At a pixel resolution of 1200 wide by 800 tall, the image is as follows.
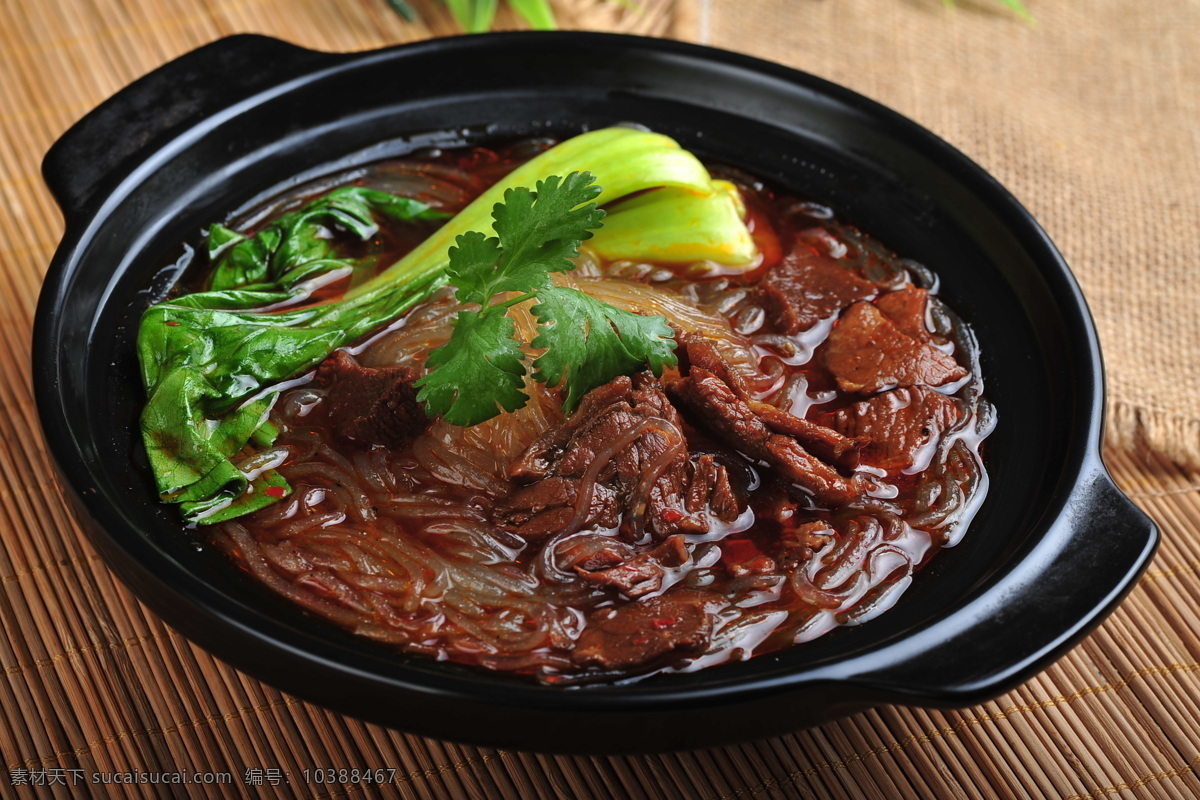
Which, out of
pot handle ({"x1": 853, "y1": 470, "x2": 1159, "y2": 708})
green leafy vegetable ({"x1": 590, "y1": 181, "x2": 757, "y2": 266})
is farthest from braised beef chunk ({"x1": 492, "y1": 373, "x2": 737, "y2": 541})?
green leafy vegetable ({"x1": 590, "y1": 181, "x2": 757, "y2": 266})

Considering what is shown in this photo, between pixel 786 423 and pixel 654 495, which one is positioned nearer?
pixel 654 495

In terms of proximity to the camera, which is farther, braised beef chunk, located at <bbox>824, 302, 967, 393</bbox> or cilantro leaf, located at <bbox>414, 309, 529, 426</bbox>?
braised beef chunk, located at <bbox>824, 302, 967, 393</bbox>

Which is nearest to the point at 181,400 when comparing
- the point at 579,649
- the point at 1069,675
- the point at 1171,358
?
the point at 579,649

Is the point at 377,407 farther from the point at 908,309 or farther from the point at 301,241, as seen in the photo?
the point at 908,309

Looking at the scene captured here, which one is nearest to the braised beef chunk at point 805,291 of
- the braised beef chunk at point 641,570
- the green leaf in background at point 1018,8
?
the braised beef chunk at point 641,570

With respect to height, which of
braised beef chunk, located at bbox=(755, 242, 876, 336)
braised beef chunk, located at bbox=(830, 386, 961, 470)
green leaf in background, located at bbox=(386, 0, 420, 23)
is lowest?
braised beef chunk, located at bbox=(830, 386, 961, 470)

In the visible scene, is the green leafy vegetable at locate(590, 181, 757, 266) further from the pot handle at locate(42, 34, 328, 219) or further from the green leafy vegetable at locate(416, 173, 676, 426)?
the pot handle at locate(42, 34, 328, 219)

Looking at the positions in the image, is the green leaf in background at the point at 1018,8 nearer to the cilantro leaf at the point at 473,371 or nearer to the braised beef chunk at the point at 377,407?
the cilantro leaf at the point at 473,371

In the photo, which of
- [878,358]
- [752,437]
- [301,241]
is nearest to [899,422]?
[878,358]

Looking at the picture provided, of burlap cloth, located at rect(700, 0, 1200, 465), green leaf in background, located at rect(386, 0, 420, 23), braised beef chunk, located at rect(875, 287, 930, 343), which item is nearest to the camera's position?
braised beef chunk, located at rect(875, 287, 930, 343)
